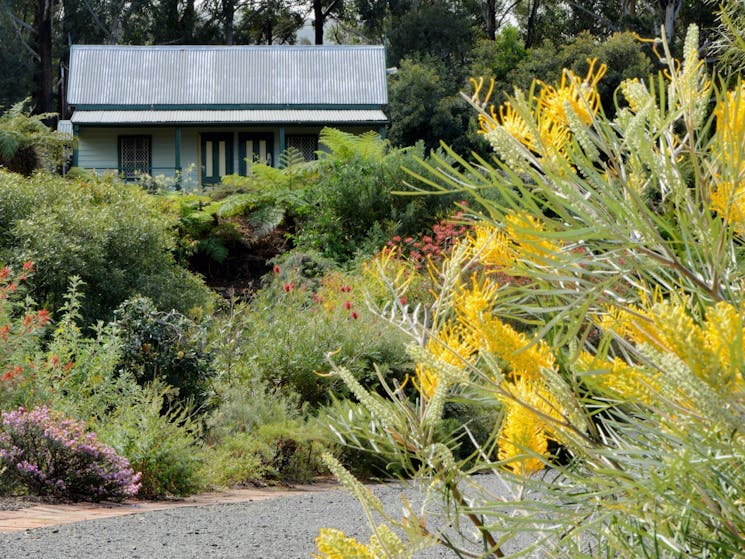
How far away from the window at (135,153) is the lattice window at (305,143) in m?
3.72

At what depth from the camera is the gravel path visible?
450 centimetres

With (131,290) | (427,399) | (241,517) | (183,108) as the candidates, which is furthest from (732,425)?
(183,108)

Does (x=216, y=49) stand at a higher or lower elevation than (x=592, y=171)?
higher

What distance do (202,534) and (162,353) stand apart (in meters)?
3.25

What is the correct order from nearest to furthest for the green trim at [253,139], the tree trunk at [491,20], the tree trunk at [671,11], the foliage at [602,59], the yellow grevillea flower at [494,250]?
the yellow grevillea flower at [494,250]
the foliage at [602,59]
the green trim at [253,139]
the tree trunk at [671,11]
the tree trunk at [491,20]

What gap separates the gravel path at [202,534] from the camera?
14.8 ft

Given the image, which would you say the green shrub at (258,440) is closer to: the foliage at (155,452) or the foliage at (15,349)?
the foliage at (155,452)

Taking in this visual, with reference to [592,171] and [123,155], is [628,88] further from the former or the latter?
[123,155]

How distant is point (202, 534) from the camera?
195 inches

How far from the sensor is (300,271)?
13.0 m

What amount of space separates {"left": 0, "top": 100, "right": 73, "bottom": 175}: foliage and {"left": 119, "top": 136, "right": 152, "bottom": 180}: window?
9.51 meters

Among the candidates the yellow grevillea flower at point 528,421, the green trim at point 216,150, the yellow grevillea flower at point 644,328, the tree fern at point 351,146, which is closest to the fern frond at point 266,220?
the tree fern at point 351,146

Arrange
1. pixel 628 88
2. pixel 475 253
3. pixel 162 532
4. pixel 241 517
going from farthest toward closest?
pixel 241 517 < pixel 162 532 < pixel 475 253 < pixel 628 88

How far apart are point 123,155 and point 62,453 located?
21.5 metres
